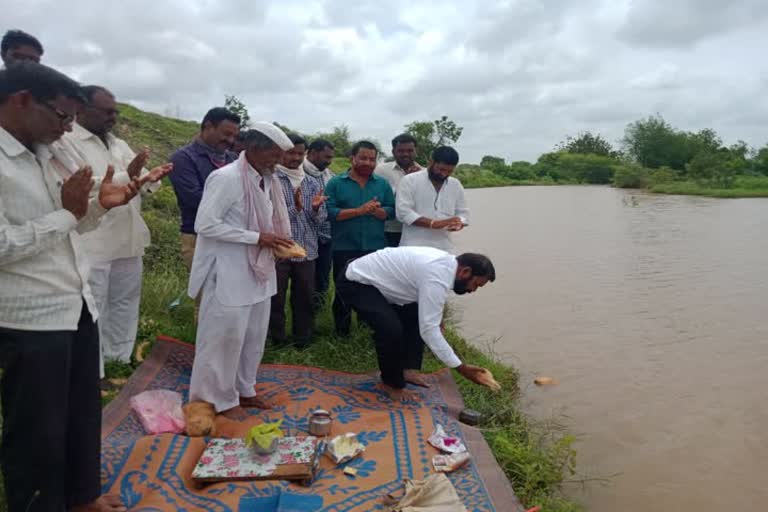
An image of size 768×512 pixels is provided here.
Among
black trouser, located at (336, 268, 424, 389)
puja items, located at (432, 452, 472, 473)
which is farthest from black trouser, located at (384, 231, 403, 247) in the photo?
puja items, located at (432, 452, 472, 473)

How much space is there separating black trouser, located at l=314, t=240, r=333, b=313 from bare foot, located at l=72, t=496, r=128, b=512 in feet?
8.95

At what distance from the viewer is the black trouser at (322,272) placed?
16.0 ft

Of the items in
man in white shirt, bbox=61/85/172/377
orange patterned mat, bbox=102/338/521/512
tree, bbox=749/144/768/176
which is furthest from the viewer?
tree, bbox=749/144/768/176

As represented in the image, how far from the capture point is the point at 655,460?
12.1 feet

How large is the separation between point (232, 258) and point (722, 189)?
32055 mm

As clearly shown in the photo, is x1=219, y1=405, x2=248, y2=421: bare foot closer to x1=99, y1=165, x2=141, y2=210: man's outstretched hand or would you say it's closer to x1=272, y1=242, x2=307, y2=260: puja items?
x1=272, y1=242, x2=307, y2=260: puja items

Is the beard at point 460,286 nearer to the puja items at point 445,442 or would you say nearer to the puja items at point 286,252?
the puja items at point 445,442

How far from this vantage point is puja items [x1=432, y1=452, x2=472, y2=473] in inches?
114

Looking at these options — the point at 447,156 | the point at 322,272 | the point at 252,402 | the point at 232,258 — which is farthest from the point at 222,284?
the point at 447,156

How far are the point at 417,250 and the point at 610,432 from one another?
196 centimetres

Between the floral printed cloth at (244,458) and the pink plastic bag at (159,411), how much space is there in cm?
34

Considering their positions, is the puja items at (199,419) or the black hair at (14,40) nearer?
the puja items at (199,419)

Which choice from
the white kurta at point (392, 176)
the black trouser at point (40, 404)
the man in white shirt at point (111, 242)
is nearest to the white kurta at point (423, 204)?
the white kurta at point (392, 176)

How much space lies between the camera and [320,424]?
3201 millimetres
